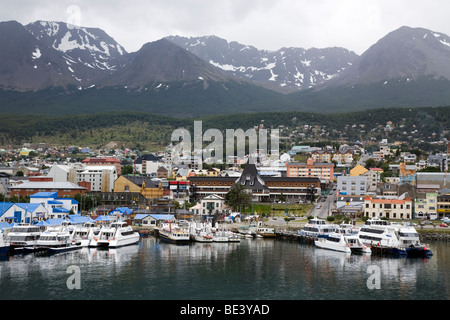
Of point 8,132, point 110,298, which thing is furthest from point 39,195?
point 8,132

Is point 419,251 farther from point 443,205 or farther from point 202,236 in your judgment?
point 443,205

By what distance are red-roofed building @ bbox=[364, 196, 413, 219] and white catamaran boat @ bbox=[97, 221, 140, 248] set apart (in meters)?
33.9

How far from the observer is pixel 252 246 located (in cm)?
5394

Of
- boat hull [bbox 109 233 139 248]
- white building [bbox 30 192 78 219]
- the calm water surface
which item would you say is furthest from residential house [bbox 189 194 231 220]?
the calm water surface

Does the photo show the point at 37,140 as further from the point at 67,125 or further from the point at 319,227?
the point at 319,227

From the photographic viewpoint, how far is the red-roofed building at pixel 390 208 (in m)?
71.1

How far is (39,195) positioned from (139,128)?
114 metres

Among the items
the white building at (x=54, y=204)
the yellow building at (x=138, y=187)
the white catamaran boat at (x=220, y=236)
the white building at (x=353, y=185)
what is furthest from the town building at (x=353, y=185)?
the white building at (x=54, y=204)

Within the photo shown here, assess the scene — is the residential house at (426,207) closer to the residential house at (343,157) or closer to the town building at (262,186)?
the town building at (262,186)

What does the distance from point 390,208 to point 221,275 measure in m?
39.7

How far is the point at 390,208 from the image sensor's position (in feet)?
234

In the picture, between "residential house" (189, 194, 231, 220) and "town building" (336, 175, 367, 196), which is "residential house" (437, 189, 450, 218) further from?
"residential house" (189, 194, 231, 220)

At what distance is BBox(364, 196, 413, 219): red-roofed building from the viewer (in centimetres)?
7106
